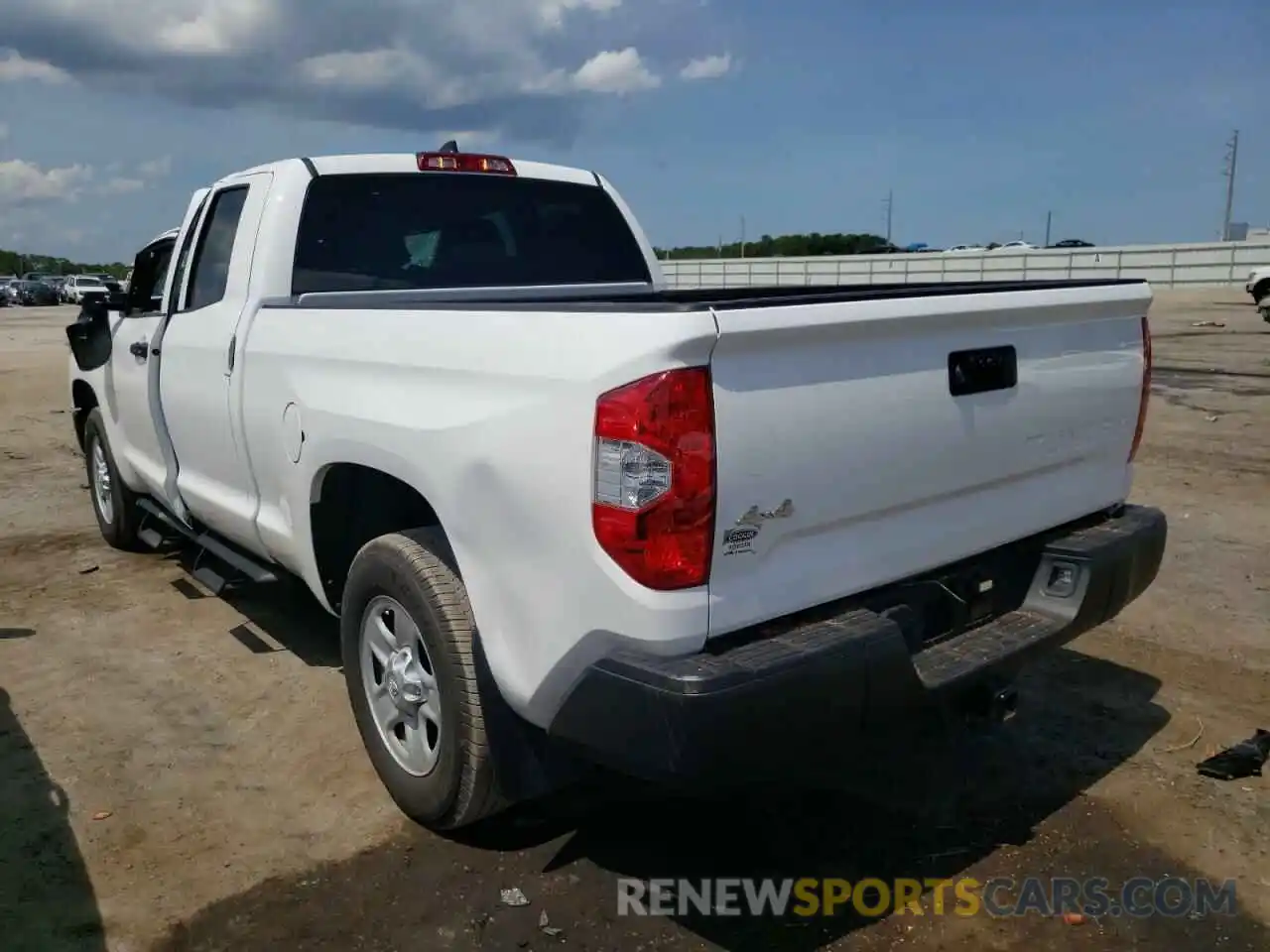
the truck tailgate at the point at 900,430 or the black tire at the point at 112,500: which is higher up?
the truck tailgate at the point at 900,430

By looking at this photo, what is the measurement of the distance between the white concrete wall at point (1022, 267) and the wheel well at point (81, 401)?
28.0 m

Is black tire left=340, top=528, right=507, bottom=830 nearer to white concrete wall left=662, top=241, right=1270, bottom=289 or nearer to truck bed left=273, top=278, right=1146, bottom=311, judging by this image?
truck bed left=273, top=278, right=1146, bottom=311

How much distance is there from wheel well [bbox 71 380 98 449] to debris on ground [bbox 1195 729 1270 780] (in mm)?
6259

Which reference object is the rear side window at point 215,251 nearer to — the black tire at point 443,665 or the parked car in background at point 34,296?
the black tire at point 443,665

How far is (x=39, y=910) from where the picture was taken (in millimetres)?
3123

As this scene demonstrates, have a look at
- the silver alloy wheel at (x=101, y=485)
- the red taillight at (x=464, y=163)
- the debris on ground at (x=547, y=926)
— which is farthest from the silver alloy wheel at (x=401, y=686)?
the silver alloy wheel at (x=101, y=485)

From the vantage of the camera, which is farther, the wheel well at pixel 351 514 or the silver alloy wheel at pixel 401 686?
the wheel well at pixel 351 514

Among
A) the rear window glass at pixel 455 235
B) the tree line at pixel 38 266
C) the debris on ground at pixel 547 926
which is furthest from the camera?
the tree line at pixel 38 266

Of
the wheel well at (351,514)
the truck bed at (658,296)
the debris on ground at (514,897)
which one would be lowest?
the debris on ground at (514,897)

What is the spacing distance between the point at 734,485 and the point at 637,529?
244 mm

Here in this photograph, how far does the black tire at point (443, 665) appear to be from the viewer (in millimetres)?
3023

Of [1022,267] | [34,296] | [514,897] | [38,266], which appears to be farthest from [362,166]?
[38,266]

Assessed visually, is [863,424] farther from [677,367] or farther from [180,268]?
[180,268]

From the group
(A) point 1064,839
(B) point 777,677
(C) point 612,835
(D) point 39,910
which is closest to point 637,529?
(B) point 777,677
